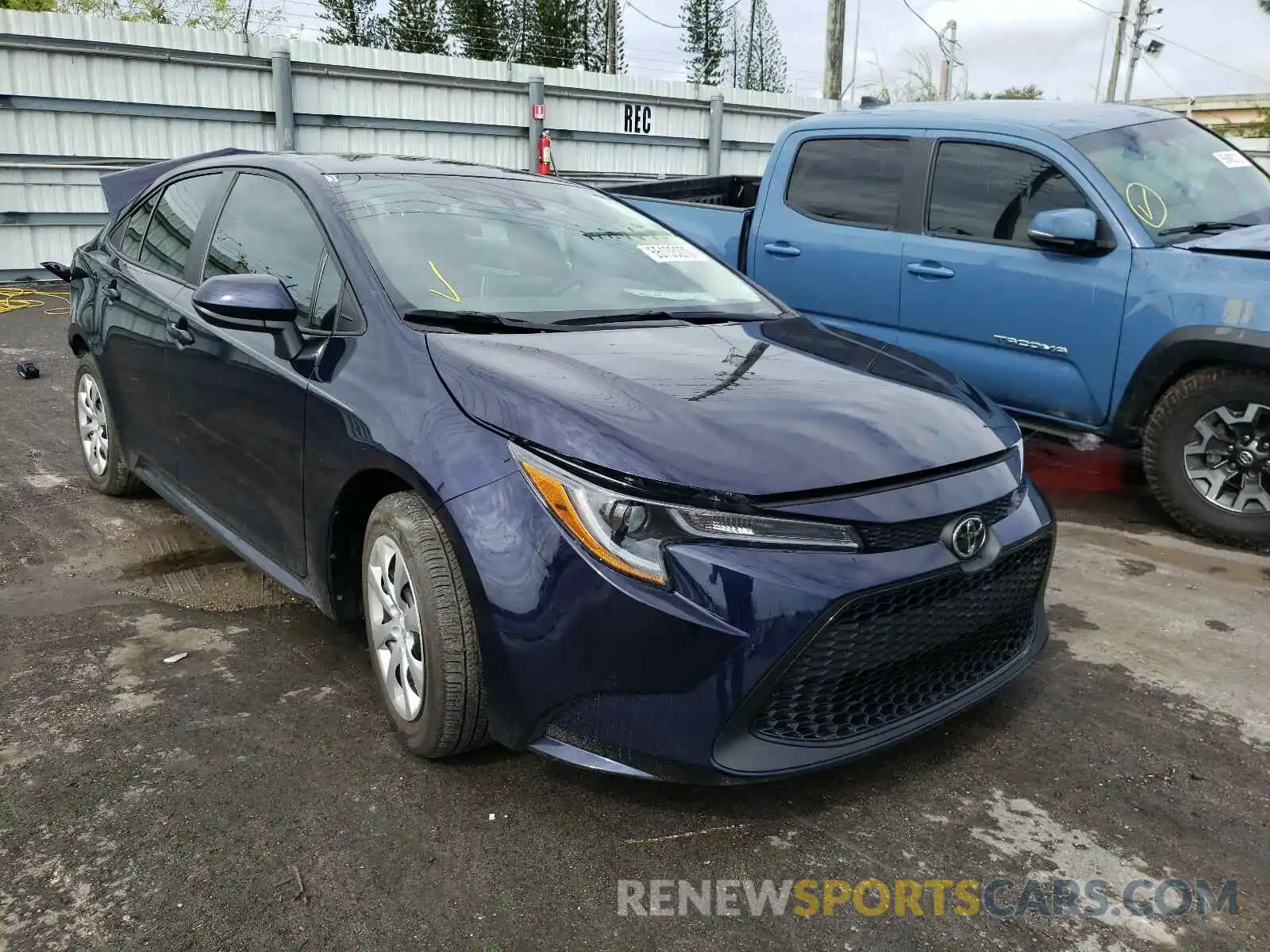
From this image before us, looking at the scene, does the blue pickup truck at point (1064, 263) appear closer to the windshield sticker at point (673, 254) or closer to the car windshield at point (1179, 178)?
the car windshield at point (1179, 178)

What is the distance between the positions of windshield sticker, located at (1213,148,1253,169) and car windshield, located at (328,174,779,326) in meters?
3.03

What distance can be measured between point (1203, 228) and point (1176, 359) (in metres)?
0.77

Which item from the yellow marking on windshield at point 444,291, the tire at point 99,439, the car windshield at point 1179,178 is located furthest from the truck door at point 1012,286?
the tire at point 99,439

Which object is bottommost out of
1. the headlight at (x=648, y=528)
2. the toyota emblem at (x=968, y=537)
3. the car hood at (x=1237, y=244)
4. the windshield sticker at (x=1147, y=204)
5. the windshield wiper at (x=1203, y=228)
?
the toyota emblem at (x=968, y=537)

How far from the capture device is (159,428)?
12.9 feet

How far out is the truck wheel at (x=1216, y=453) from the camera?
4254mm

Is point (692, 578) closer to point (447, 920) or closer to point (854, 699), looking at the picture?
point (854, 699)

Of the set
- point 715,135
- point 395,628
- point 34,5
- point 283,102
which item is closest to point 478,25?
point 34,5

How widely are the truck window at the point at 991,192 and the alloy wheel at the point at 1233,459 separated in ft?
3.67

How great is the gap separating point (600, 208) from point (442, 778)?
86.0 inches

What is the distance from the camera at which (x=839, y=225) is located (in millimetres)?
5562

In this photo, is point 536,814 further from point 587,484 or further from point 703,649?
point 587,484

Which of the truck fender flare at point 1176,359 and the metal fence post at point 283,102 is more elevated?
the metal fence post at point 283,102

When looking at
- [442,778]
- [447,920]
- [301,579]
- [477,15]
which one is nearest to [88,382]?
[301,579]
